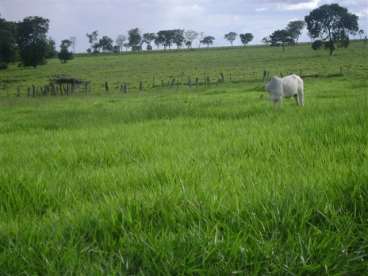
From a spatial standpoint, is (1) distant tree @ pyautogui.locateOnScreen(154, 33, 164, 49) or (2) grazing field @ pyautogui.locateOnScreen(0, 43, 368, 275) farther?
(1) distant tree @ pyautogui.locateOnScreen(154, 33, 164, 49)

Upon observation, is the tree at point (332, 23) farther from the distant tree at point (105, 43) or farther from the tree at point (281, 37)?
the distant tree at point (105, 43)

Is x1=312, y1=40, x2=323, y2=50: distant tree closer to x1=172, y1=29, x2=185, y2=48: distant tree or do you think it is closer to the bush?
the bush

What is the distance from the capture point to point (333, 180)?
2.96 metres

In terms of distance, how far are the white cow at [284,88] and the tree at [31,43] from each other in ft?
229

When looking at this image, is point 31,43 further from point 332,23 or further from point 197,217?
point 197,217

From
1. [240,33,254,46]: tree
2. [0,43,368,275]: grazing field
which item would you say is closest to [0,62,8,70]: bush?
[0,43,368,275]: grazing field

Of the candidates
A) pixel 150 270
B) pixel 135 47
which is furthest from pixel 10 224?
pixel 135 47

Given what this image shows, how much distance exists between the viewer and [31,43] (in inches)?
2970

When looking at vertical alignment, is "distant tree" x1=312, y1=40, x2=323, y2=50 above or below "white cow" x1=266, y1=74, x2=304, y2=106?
above

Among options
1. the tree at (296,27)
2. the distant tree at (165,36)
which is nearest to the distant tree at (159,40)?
the distant tree at (165,36)

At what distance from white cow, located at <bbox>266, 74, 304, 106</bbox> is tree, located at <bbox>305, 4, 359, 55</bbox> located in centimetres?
7404

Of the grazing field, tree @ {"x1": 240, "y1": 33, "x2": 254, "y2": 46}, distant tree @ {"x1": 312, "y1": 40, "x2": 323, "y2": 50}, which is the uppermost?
tree @ {"x1": 240, "y1": 33, "x2": 254, "y2": 46}

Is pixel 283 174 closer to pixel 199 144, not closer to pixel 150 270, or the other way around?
pixel 150 270

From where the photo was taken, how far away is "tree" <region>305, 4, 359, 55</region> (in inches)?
3241
